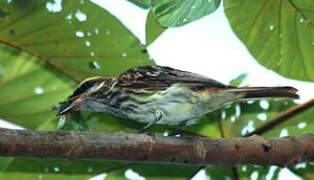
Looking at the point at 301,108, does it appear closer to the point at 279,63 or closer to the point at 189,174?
the point at 279,63

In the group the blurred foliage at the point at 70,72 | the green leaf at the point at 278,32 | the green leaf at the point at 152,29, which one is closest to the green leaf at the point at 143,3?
the green leaf at the point at 152,29

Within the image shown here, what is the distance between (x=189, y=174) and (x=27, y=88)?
694 mm

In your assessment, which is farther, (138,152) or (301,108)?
(301,108)

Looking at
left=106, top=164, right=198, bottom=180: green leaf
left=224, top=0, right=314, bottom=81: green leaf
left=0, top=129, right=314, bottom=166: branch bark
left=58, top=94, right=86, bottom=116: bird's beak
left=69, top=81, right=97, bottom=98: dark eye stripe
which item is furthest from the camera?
left=106, top=164, right=198, bottom=180: green leaf

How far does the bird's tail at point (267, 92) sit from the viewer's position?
7.82ft

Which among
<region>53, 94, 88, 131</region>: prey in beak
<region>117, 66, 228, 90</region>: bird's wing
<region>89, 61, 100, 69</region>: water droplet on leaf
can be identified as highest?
<region>89, 61, 100, 69</region>: water droplet on leaf

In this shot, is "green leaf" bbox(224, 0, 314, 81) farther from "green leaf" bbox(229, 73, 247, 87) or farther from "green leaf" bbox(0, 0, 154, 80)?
"green leaf" bbox(0, 0, 154, 80)

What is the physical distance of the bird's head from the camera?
2.41 metres

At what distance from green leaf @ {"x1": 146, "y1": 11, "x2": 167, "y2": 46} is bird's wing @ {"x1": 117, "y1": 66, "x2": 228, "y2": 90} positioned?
0.16 meters

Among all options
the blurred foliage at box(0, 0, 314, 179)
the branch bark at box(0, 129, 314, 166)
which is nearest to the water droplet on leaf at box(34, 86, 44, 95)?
the blurred foliage at box(0, 0, 314, 179)

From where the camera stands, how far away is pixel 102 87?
2604 mm

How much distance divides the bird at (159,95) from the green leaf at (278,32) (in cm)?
21

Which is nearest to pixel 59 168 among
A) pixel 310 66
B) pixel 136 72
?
pixel 136 72

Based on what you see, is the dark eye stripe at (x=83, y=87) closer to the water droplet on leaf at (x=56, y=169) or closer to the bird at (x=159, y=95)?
the bird at (x=159, y=95)
